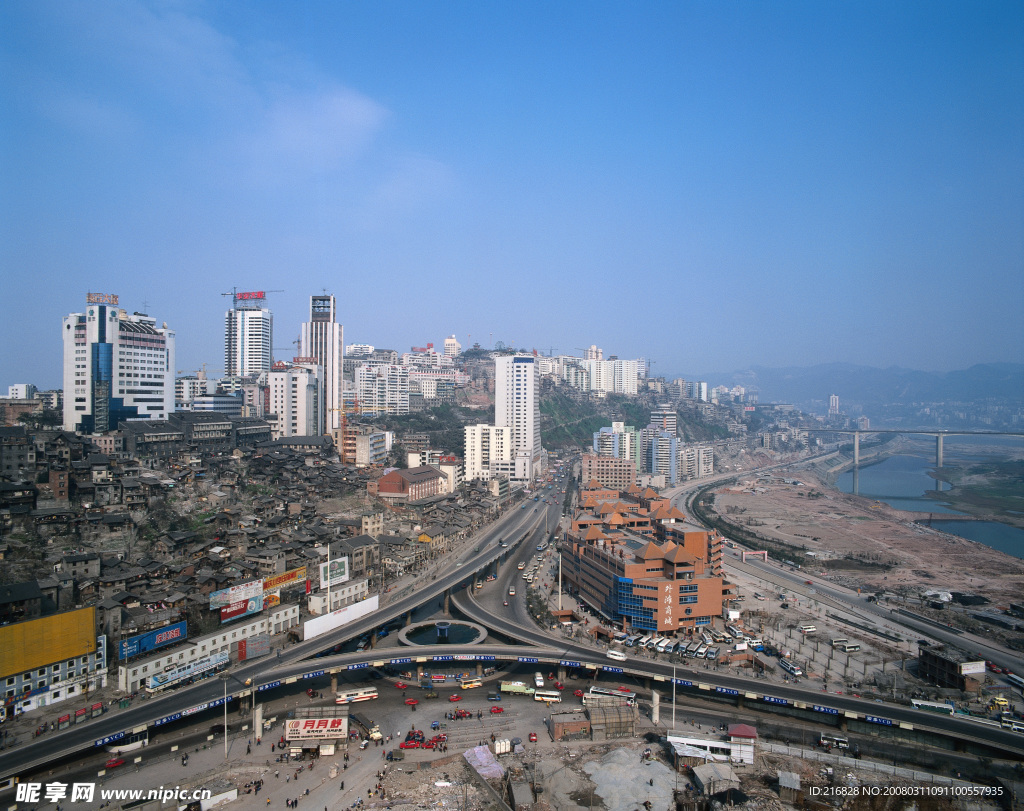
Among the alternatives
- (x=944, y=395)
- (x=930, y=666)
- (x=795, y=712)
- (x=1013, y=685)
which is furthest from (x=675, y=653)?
(x=944, y=395)

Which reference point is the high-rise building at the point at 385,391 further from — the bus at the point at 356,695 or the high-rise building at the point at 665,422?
the bus at the point at 356,695

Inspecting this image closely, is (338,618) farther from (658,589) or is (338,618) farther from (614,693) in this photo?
(658,589)

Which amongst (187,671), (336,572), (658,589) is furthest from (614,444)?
(187,671)

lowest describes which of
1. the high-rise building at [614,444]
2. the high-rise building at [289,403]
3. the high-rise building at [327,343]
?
the high-rise building at [614,444]

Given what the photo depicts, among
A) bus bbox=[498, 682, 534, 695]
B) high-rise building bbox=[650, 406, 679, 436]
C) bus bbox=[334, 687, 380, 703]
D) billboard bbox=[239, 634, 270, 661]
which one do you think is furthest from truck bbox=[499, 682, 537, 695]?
high-rise building bbox=[650, 406, 679, 436]

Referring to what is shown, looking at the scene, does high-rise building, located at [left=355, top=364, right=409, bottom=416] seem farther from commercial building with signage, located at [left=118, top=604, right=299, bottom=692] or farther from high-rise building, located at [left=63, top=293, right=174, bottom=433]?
commercial building with signage, located at [left=118, top=604, right=299, bottom=692]

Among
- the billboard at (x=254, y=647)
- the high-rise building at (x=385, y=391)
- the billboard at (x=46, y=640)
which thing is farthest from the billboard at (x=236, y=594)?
the high-rise building at (x=385, y=391)

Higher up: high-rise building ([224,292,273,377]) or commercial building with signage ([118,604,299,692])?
high-rise building ([224,292,273,377])
